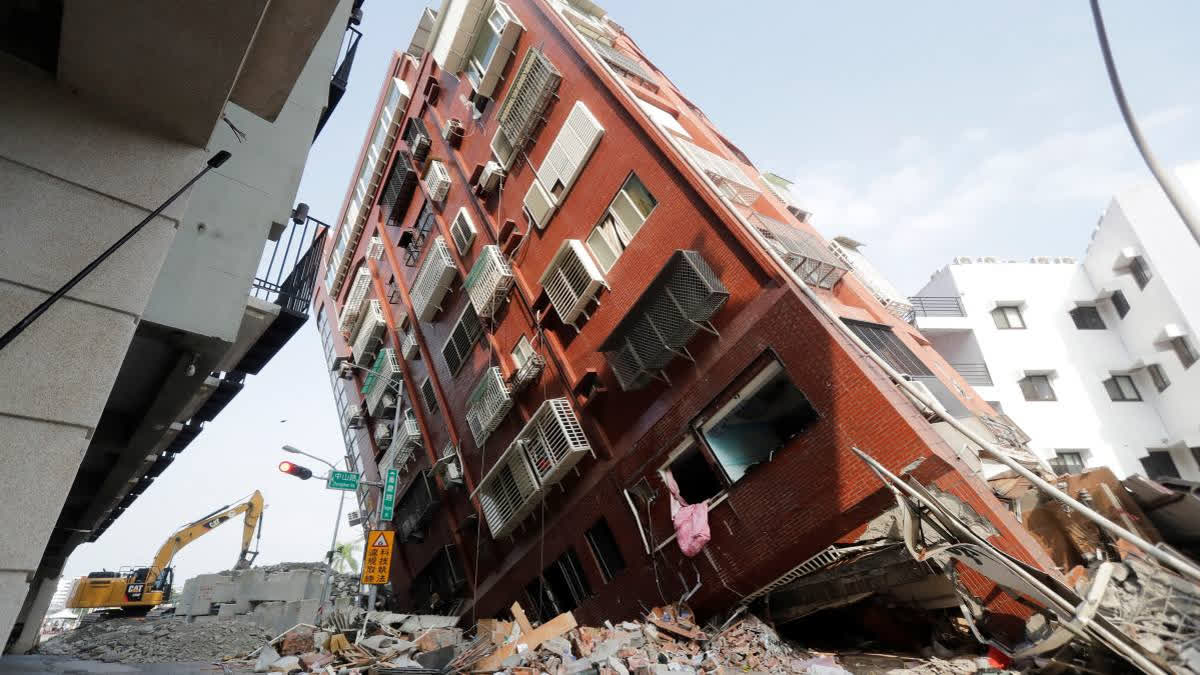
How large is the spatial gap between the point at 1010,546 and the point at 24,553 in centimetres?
896

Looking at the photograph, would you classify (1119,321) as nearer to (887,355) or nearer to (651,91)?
(887,355)

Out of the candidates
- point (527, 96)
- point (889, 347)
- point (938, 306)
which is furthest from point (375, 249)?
point (938, 306)

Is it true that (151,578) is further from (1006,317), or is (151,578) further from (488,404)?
(1006,317)

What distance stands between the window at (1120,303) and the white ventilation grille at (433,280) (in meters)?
23.9

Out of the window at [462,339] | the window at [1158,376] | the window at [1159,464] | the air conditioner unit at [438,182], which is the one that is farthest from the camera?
the window at [1158,376]

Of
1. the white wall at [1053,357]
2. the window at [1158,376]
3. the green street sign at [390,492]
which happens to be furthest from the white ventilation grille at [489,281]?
the window at [1158,376]

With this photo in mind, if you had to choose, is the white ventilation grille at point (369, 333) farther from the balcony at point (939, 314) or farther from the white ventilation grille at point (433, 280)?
the balcony at point (939, 314)

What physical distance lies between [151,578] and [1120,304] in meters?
40.3

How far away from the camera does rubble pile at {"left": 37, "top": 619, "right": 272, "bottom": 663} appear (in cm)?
1455

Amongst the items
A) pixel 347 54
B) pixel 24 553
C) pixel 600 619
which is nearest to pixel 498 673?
pixel 600 619

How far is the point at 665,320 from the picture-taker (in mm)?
10680

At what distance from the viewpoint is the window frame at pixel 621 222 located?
40.0 ft

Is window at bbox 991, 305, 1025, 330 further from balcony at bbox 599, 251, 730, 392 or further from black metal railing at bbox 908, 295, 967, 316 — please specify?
balcony at bbox 599, 251, 730, 392

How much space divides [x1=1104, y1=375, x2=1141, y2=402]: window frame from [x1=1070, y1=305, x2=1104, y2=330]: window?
6.71 ft
